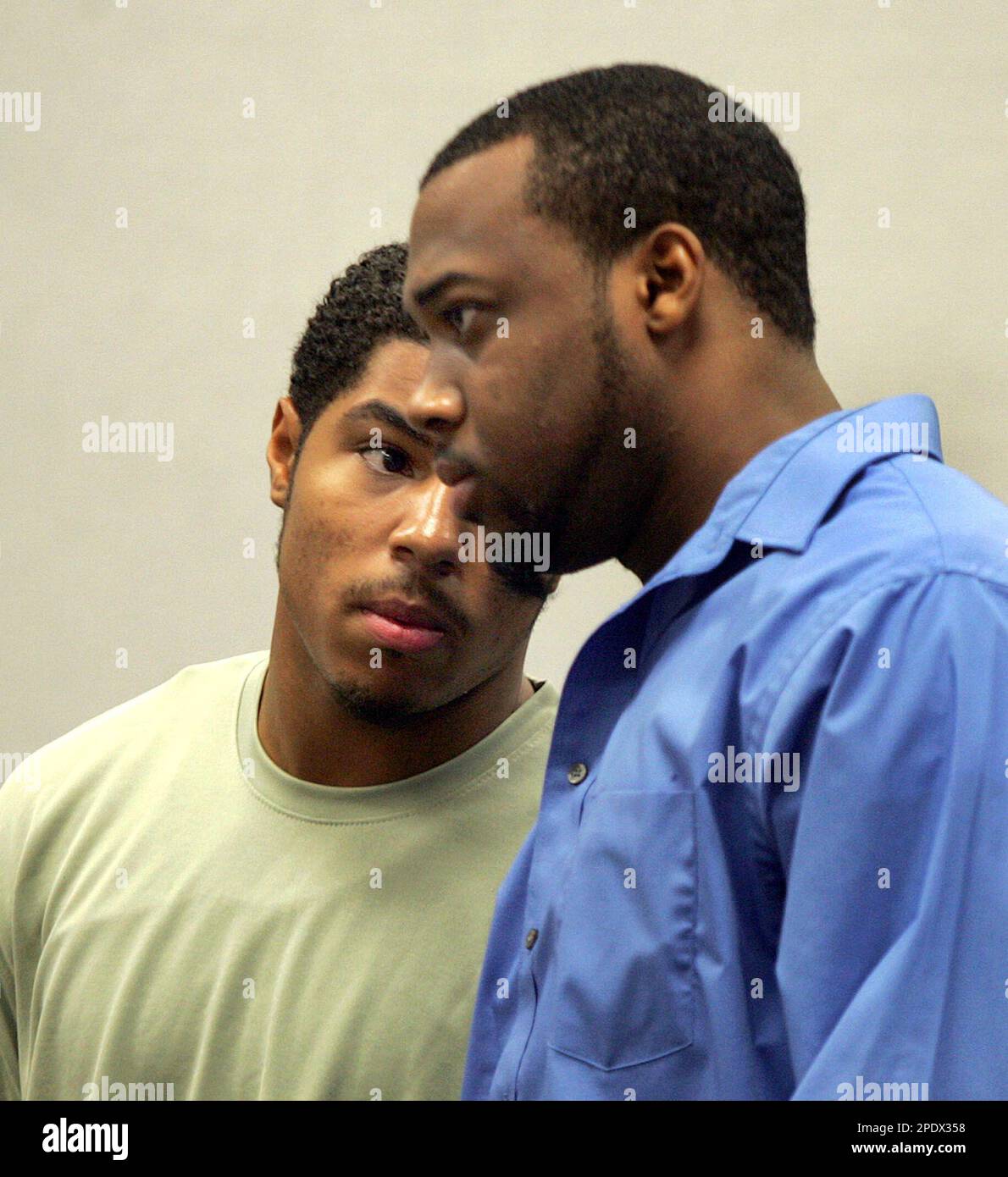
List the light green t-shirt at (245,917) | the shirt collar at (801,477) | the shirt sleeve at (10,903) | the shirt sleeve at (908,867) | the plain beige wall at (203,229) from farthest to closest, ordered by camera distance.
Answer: the plain beige wall at (203,229)
the shirt sleeve at (10,903)
the light green t-shirt at (245,917)
the shirt collar at (801,477)
the shirt sleeve at (908,867)

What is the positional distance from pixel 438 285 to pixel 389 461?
0.28m

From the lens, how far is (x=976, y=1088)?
51 centimetres

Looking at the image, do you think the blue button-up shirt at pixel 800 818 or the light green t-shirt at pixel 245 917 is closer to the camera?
the blue button-up shirt at pixel 800 818

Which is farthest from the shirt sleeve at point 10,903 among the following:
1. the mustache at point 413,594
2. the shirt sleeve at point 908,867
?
the shirt sleeve at point 908,867

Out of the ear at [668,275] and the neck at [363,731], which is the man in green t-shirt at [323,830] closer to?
the neck at [363,731]

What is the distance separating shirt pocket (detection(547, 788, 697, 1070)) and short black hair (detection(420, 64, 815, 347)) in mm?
241

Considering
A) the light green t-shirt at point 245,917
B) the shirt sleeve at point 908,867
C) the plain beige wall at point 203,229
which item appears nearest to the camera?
the shirt sleeve at point 908,867

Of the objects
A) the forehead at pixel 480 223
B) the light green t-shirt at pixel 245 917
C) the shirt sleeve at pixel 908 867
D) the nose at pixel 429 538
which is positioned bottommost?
the light green t-shirt at pixel 245 917

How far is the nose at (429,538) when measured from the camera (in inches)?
35.3

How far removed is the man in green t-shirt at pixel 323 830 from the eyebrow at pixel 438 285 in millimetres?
237

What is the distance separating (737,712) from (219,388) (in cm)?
129

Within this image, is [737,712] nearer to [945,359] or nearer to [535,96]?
[535,96]

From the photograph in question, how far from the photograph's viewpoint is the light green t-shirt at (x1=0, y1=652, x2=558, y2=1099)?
0.88 meters

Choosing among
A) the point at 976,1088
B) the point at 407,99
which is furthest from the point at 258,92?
the point at 976,1088
